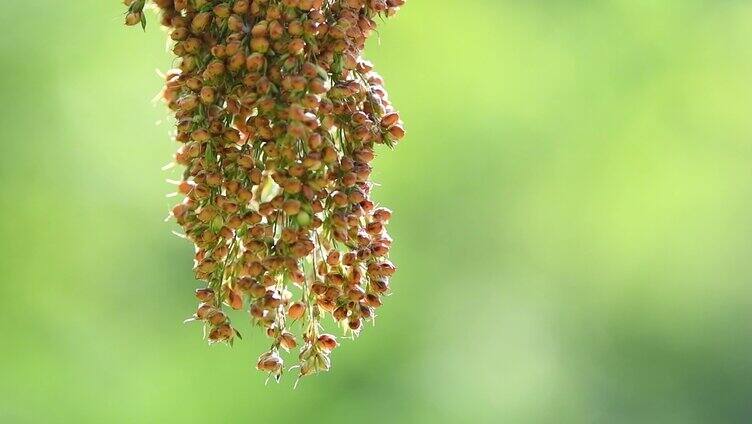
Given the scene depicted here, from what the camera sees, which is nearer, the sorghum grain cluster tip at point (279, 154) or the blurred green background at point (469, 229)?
the sorghum grain cluster tip at point (279, 154)

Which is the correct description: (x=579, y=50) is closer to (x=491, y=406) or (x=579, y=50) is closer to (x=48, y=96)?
(x=491, y=406)

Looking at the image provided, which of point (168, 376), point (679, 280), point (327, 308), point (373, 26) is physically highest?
point (679, 280)

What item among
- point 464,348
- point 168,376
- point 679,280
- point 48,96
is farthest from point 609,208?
point 48,96

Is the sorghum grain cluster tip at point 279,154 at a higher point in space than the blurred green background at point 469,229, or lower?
lower

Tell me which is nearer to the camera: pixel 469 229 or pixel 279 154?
pixel 279 154

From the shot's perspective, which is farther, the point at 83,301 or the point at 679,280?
the point at 679,280
